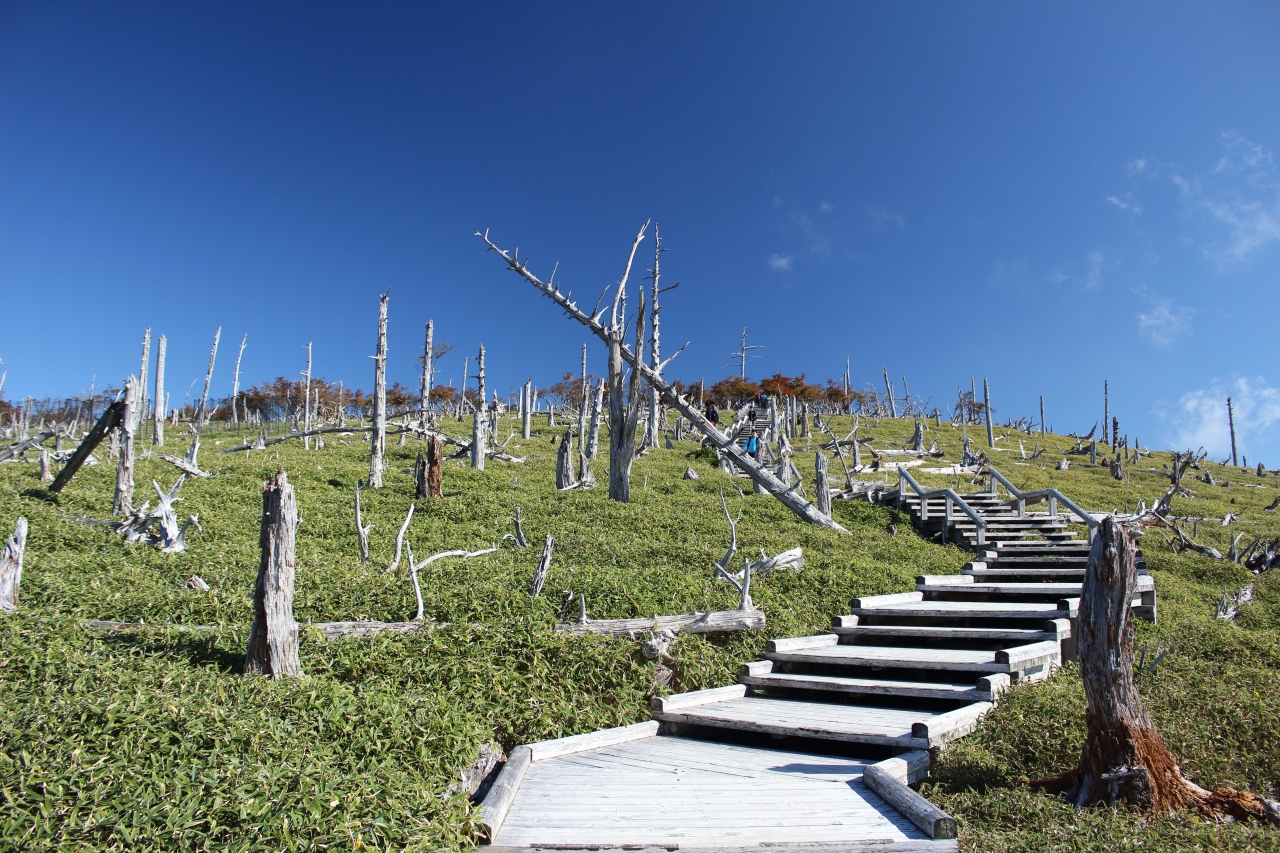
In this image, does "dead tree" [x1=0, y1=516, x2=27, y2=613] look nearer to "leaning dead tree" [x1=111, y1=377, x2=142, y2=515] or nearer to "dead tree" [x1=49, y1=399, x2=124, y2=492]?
"leaning dead tree" [x1=111, y1=377, x2=142, y2=515]

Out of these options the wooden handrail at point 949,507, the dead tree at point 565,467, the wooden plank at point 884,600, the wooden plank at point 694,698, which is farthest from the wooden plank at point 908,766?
the dead tree at point 565,467

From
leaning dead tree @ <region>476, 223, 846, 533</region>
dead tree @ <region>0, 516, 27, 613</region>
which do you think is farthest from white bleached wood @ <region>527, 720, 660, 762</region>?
leaning dead tree @ <region>476, 223, 846, 533</region>

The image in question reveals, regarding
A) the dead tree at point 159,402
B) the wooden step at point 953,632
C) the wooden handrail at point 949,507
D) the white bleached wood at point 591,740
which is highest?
the dead tree at point 159,402

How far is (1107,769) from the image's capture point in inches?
177

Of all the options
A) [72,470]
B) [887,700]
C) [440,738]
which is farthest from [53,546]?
[887,700]

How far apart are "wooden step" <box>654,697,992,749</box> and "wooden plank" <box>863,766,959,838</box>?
Answer: 697mm

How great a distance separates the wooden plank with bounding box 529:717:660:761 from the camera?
17.1 feet

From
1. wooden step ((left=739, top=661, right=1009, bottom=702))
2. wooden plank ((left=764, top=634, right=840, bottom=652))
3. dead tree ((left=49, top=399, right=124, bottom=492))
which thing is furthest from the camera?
dead tree ((left=49, top=399, right=124, bottom=492))

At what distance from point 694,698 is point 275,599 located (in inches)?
146

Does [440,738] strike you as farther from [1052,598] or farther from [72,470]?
[72,470]

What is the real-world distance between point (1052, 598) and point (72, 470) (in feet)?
59.2

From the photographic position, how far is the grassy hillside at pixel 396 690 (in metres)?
3.62

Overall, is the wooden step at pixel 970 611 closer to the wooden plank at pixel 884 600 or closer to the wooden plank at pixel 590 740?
the wooden plank at pixel 884 600

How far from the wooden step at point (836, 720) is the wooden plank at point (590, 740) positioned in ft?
0.76
